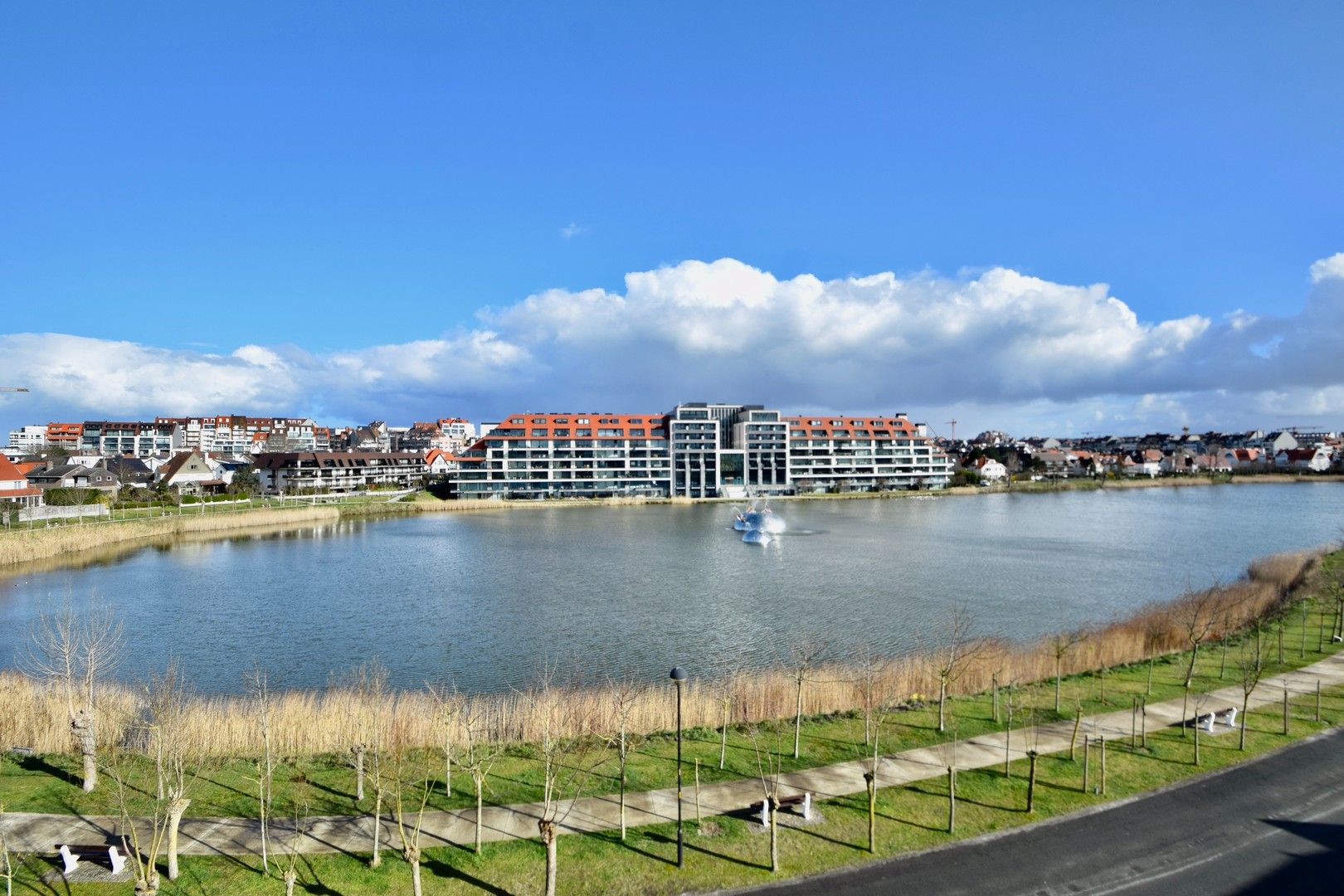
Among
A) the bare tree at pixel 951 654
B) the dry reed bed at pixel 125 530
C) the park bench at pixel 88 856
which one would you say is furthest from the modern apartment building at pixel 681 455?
the park bench at pixel 88 856

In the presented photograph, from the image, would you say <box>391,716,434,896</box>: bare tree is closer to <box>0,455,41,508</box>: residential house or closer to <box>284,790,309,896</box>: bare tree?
<box>284,790,309,896</box>: bare tree

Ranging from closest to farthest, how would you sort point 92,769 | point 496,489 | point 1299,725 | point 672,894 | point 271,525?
point 672,894
point 92,769
point 1299,725
point 271,525
point 496,489

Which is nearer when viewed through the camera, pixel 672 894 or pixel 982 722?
pixel 672 894

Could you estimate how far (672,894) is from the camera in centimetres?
1262

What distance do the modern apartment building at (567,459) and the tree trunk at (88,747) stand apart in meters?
106

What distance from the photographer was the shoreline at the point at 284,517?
60469 mm

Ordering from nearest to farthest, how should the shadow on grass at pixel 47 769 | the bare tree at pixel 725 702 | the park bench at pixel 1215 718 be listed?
the shadow on grass at pixel 47 769, the bare tree at pixel 725 702, the park bench at pixel 1215 718

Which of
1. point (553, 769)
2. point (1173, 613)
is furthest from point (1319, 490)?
point (553, 769)

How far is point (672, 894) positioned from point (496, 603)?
3320 centimetres

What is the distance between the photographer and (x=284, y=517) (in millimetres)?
89438

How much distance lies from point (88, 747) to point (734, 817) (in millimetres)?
13640

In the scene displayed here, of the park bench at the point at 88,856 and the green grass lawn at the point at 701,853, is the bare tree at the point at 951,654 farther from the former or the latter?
the park bench at the point at 88,856

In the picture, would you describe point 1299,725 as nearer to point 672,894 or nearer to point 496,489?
point 672,894

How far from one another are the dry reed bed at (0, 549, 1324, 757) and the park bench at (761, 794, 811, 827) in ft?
18.8
